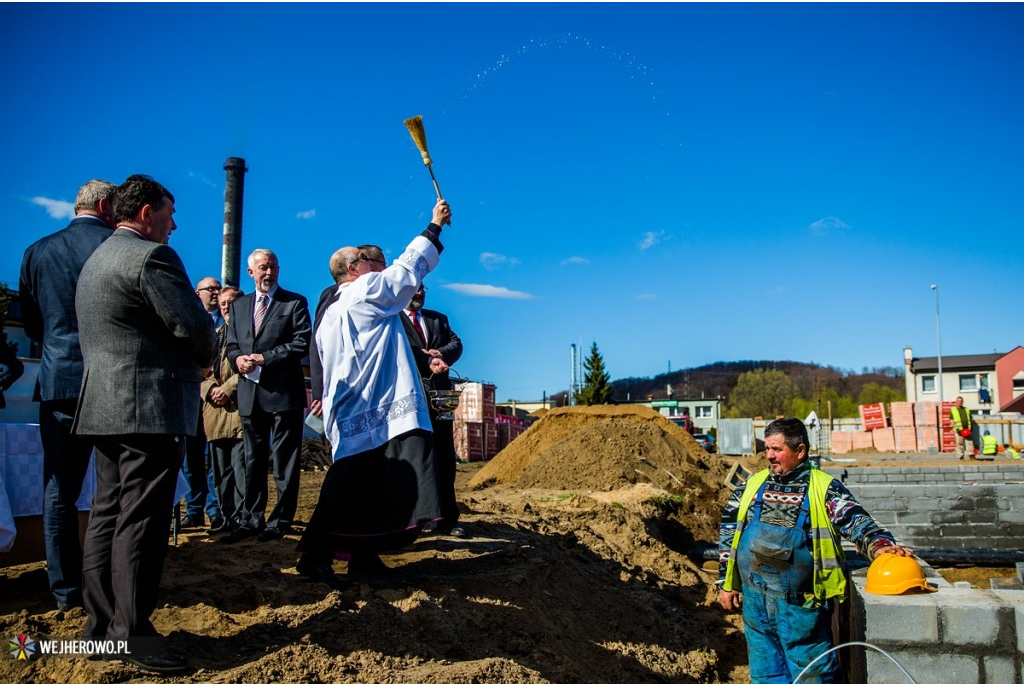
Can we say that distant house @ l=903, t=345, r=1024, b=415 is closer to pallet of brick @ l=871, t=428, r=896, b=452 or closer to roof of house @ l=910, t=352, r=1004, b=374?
roof of house @ l=910, t=352, r=1004, b=374

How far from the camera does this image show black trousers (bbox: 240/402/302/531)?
230 inches

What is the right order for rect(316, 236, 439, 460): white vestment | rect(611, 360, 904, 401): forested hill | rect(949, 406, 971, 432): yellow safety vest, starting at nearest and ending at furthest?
rect(316, 236, 439, 460): white vestment, rect(949, 406, 971, 432): yellow safety vest, rect(611, 360, 904, 401): forested hill

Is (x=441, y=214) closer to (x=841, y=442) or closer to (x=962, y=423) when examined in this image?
(x=962, y=423)

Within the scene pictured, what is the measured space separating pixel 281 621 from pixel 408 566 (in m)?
1.47

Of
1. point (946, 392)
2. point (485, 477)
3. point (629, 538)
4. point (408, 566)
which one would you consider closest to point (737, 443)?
point (485, 477)

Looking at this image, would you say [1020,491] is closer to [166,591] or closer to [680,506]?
[680,506]

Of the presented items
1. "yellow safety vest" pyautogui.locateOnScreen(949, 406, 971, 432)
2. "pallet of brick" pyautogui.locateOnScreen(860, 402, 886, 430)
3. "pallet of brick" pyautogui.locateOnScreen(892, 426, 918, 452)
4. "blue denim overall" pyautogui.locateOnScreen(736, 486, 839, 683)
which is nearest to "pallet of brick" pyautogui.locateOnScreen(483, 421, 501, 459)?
"yellow safety vest" pyautogui.locateOnScreen(949, 406, 971, 432)

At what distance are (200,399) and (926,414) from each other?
41.5m

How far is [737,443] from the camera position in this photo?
3922 cm

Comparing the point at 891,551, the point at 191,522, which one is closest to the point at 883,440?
the point at 191,522

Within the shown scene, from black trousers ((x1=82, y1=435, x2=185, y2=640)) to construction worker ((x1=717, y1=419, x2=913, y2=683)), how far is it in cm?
295

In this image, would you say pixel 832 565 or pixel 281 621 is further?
pixel 832 565

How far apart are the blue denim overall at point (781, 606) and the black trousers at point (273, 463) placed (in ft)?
10.3

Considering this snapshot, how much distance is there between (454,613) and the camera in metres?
4.38
